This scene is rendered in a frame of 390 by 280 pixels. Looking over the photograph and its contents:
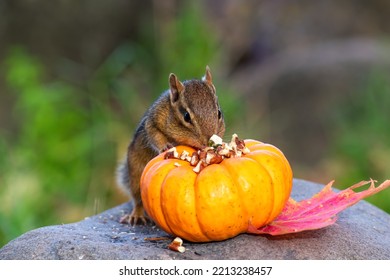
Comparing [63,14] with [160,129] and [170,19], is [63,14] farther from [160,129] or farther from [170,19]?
[160,129]

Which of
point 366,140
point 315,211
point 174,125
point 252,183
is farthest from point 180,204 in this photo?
point 366,140

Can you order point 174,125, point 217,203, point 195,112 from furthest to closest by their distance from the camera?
point 174,125 → point 195,112 → point 217,203

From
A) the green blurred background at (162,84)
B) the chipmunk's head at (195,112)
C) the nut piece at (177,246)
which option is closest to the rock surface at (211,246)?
the nut piece at (177,246)

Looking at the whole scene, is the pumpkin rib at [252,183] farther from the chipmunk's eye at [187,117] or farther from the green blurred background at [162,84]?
the green blurred background at [162,84]

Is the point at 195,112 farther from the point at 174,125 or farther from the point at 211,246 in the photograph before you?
the point at 211,246

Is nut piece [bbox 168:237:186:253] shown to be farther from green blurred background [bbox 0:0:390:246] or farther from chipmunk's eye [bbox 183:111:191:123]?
green blurred background [bbox 0:0:390:246]

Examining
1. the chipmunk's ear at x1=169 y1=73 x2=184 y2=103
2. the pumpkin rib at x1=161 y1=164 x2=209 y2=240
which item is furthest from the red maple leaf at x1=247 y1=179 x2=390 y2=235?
the chipmunk's ear at x1=169 y1=73 x2=184 y2=103
